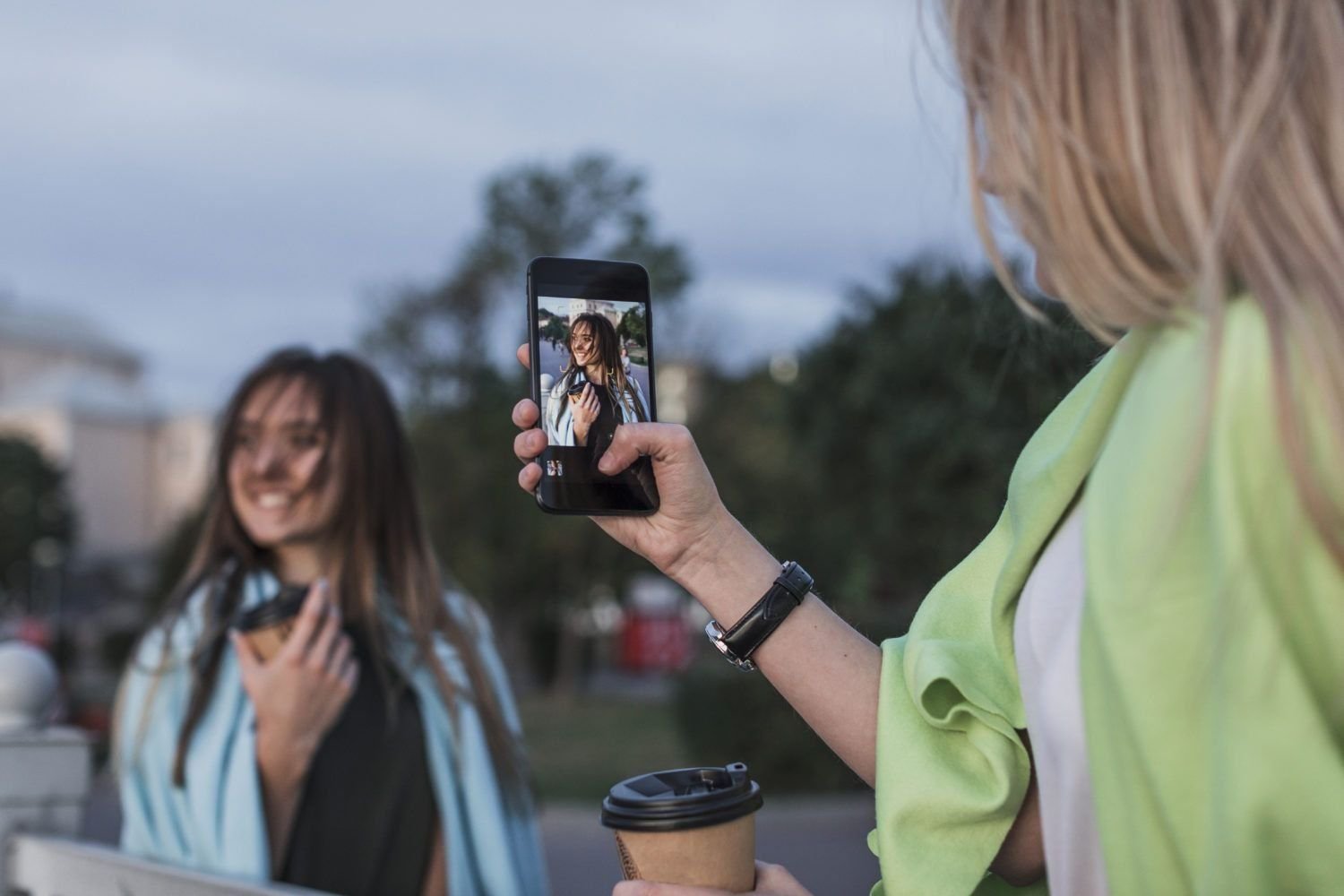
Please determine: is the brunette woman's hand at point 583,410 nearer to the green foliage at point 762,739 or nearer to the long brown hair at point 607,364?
the long brown hair at point 607,364

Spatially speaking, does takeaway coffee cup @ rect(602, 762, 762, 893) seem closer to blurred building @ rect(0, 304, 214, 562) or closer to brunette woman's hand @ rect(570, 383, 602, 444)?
brunette woman's hand @ rect(570, 383, 602, 444)

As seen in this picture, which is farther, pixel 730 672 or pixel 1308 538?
pixel 730 672

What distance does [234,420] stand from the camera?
115 inches

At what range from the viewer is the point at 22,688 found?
104 inches

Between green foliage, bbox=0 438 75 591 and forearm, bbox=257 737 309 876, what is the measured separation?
141 ft

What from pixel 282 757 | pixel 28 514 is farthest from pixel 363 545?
pixel 28 514

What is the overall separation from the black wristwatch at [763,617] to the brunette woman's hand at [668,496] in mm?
27

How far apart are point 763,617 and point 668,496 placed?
0.57 feet

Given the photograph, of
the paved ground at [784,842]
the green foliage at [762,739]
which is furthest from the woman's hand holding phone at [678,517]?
the green foliage at [762,739]

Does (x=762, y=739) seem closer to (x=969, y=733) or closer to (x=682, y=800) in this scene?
(x=969, y=733)

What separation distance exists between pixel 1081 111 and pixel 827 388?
1109cm

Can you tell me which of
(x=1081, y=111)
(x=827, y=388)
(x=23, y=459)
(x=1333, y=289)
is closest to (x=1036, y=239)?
(x=1081, y=111)

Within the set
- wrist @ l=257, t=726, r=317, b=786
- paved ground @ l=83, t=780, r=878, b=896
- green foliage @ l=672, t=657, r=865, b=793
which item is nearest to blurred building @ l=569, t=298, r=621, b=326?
wrist @ l=257, t=726, r=317, b=786

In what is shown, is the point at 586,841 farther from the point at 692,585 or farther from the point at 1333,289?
the point at 1333,289
